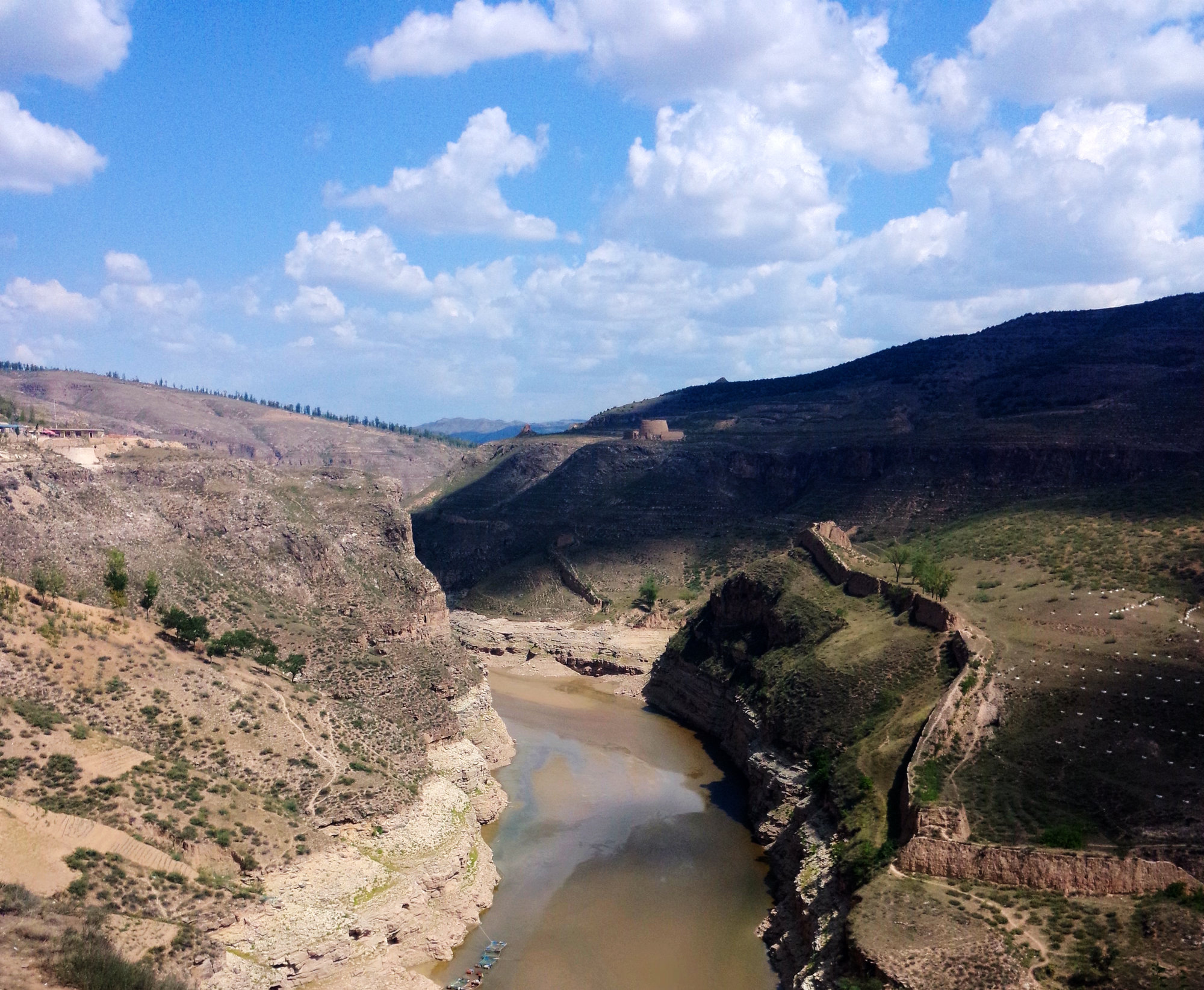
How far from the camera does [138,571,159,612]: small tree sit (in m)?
49.1

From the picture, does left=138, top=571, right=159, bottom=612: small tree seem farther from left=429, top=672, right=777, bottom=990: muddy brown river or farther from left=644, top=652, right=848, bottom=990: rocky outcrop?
left=644, top=652, right=848, bottom=990: rocky outcrop

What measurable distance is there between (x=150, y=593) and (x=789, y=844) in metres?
32.5

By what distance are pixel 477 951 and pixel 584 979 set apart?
4.74m

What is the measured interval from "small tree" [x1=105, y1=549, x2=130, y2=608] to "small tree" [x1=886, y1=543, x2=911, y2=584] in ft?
154

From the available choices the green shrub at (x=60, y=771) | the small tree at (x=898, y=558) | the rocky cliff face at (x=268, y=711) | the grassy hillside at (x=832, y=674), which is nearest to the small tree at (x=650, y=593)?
the grassy hillside at (x=832, y=674)

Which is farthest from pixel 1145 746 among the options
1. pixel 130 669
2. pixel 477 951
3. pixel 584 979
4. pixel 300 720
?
pixel 130 669

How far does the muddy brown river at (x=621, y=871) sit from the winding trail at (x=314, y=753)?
8.42 m

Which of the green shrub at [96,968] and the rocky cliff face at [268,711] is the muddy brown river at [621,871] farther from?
the green shrub at [96,968]

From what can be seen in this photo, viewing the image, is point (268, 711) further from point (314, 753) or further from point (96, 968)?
point (96, 968)

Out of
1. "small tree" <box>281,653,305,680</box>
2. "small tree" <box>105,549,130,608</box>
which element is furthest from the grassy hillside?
"small tree" <box>105,549,130,608</box>

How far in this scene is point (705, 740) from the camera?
73.4 metres

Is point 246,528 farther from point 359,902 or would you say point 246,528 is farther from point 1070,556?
point 1070,556

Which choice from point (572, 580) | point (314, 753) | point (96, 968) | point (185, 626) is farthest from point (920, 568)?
point (96, 968)

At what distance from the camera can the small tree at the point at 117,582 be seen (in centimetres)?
4766
